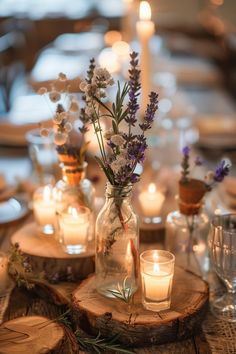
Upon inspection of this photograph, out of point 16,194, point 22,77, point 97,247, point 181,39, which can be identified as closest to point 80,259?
point 97,247

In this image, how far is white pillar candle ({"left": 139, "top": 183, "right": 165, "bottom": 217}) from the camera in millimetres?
1681

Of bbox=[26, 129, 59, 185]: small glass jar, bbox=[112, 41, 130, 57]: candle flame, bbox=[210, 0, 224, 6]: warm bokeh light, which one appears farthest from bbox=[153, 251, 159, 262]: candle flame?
bbox=[210, 0, 224, 6]: warm bokeh light

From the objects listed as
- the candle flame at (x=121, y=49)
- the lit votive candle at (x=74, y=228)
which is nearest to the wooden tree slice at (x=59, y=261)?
the lit votive candle at (x=74, y=228)

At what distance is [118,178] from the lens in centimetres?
117

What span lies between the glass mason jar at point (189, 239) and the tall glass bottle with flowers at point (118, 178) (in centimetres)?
26

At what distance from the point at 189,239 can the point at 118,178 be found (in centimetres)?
40

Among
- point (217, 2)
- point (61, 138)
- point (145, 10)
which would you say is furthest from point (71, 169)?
point (217, 2)

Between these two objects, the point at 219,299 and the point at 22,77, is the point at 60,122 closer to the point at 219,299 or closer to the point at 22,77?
the point at 219,299

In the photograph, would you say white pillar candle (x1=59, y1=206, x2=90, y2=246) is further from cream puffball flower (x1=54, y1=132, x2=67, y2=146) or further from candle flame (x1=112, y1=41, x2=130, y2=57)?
candle flame (x1=112, y1=41, x2=130, y2=57)

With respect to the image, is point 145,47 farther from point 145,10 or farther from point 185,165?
point 185,165

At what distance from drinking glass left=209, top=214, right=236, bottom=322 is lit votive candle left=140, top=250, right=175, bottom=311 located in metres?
0.11

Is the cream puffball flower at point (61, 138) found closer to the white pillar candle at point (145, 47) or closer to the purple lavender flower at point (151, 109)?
the purple lavender flower at point (151, 109)

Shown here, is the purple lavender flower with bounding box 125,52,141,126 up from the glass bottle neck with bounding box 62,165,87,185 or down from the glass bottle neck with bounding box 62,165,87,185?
up

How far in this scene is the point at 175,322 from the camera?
1.17 metres
